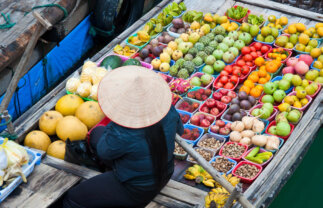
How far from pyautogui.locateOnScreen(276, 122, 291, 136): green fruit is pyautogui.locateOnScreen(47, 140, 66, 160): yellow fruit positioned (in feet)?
6.46

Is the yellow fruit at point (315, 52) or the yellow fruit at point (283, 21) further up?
the yellow fruit at point (283, 21)

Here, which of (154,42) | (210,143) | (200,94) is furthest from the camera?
(154,42)

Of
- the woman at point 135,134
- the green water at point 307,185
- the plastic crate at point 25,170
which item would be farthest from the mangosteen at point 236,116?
the plastic crate at point 25,170

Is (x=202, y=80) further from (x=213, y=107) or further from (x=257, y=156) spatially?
(x=257, y=156)

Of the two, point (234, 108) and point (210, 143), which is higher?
point (234, 108)

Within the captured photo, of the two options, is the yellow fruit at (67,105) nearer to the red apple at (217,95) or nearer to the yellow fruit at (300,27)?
the red apple at (217,95)

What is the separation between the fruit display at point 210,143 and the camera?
3.74 metres

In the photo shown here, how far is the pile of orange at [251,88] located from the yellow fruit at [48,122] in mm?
1936

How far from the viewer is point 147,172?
8.79ft

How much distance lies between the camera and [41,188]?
3146 mm

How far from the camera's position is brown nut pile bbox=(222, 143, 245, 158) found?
143 inches

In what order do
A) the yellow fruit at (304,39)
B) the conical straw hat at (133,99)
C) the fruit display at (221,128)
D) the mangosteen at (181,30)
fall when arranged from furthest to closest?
1. the mangosteen at (181,30)
2. the yellow fruit at (304,39)
3. the fruit display at (221,128)
4. the conical straw hat at (133,99)

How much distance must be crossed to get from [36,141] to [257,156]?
A: 1962 mm

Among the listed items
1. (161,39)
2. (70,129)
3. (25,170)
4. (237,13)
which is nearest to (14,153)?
(25,170)
